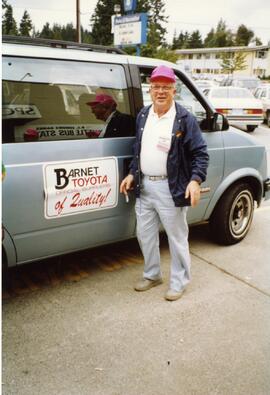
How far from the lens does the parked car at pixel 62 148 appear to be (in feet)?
8.55

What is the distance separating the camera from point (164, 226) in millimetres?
3107

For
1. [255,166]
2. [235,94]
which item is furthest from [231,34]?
[255,166]

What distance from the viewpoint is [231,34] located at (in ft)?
264

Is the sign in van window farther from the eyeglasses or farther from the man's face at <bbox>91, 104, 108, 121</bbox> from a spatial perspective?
the eyeglasses

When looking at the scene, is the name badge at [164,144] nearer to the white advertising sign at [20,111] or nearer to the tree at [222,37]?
the white advertising sign at [20,111]

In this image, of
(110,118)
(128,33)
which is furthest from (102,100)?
(128,33)

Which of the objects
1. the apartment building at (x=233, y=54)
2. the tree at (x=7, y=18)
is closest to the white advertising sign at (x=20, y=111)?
the tree at (x=7, y=18)

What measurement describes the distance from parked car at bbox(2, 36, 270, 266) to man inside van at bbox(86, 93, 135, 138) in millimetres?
28

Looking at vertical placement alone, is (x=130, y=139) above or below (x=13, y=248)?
above

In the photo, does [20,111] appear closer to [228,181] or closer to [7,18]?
[228,181]

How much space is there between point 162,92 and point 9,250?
1.60 meters

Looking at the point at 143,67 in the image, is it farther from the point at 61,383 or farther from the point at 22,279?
the point at 61,383

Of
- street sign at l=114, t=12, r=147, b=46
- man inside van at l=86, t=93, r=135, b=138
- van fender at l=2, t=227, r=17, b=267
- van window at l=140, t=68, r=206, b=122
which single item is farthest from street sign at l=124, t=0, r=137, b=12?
van fender at l=2, t=227, r=17, b=267

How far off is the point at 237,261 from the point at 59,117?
2.33 metres
